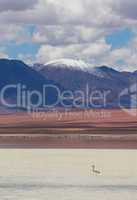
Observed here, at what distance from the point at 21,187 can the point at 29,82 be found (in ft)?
365

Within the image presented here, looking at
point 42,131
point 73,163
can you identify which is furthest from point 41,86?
point 73,163

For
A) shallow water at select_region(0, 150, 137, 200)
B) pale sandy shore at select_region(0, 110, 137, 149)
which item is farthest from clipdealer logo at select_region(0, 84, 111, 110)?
shallow water at select_region(0, 150, 137, 200)

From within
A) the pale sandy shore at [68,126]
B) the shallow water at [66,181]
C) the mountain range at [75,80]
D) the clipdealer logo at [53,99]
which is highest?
the mountain range at [75,80]

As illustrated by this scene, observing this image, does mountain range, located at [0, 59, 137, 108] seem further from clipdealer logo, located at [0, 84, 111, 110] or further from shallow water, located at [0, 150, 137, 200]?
shallow water, located at [0, 150, 137, 200]

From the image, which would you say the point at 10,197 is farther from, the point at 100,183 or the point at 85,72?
the point at 85,72

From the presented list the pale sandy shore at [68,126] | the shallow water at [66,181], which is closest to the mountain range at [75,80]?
the pale sandy shore at [68,126]

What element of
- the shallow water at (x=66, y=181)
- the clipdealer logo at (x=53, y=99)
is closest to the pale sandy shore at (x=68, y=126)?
the clipdealer logo at (x=53, y=99)

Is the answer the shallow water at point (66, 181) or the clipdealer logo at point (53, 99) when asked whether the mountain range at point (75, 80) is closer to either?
the clipdealer logo at point (53, 99)

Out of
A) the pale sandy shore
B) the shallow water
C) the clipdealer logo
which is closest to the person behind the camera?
the shallow water

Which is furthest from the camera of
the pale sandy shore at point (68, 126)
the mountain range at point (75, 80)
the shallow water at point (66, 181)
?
the mountain range at point (75, 80)

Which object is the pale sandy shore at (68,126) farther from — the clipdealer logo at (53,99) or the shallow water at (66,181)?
the shallow water at (66,181)

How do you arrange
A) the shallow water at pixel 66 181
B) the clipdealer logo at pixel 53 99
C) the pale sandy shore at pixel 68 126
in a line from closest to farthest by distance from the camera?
the shallow water at pixel 66 181
the pale sandy shore at pixel 68 126
the clipdealer logo at pixel 53 99

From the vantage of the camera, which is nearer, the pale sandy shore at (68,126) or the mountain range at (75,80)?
the pale sandy shore at (68,126)

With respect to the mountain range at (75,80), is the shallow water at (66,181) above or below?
below
